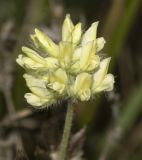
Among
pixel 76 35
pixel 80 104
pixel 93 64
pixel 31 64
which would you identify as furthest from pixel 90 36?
pixel 80 104

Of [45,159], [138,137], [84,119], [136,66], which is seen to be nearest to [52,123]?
[45,159]

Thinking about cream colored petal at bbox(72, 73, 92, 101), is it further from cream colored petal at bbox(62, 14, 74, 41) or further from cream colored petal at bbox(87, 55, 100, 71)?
cream colored petal at bbox(62, 14, 74, 41)

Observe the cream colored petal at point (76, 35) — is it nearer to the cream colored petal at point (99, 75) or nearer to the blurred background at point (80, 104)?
the cream colored petal at point (99, 75)

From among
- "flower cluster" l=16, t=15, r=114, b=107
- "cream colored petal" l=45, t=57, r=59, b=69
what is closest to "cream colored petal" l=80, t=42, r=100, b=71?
"flower cluster" l=16, t=15, r=114, b=107

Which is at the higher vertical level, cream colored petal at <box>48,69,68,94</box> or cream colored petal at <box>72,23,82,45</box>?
cream colored petal at <box>72,23,82,45</box>

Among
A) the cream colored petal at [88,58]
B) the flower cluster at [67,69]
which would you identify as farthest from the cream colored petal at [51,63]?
the cream colored petal at [88,58]

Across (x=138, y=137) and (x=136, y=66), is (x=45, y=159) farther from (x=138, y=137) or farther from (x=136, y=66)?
(x=136, y=66)
